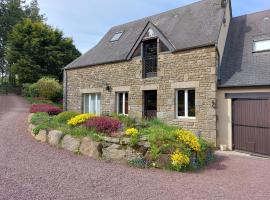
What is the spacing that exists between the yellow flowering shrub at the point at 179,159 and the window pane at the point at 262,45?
7.12m

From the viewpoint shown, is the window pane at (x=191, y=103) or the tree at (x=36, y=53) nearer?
the window pane at (x=191, y=103)

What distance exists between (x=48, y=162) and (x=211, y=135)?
6819 millimetres

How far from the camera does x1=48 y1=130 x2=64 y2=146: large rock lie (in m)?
9.12

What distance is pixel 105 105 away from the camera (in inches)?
620

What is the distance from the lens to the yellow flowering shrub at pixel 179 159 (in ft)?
23.7

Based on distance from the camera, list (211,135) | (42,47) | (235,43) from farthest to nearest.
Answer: (42,47) < (235,43) < (211,135)

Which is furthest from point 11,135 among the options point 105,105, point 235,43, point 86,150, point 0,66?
→ point 0,66

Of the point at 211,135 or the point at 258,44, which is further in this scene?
the point at 258,44

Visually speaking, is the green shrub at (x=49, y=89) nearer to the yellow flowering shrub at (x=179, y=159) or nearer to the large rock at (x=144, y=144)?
the large rock at (x=144, y=144)

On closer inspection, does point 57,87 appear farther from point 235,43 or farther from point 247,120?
point 247,120

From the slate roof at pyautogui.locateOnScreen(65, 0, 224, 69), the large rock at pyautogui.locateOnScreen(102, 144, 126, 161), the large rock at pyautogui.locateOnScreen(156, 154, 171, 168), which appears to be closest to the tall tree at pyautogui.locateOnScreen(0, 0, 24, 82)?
the slate roof at pyautogui.locateOnScreen(65, 0, 224, 69)

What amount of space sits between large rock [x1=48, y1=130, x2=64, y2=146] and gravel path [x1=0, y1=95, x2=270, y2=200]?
0.46m

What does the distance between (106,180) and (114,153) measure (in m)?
1.83

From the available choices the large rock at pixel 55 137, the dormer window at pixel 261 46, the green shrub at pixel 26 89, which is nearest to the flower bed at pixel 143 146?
the large rock at pixel 55 137
